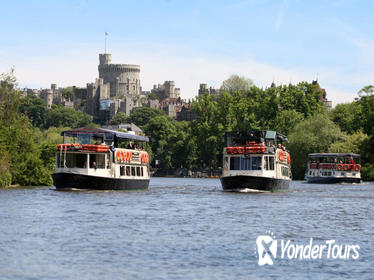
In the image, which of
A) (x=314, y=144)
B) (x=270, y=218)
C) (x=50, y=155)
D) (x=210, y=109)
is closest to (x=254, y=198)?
(x=270, y=218)

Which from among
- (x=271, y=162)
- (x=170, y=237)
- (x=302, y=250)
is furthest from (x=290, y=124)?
(x=302, y=250)

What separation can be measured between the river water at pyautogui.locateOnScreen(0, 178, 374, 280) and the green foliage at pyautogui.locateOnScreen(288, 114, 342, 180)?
7902 cm

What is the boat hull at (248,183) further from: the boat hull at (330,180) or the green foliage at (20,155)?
the boat hull at (330,180)

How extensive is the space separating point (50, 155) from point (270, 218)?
135ft

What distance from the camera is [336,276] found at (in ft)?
90.1

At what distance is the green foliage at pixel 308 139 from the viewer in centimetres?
13968

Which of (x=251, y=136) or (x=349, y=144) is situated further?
(x=349, y=144)

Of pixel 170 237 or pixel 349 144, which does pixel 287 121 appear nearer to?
pixel 349 144

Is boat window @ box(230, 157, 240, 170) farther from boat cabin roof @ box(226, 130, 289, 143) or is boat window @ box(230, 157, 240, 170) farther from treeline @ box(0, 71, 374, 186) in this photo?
treeline @ box(0, 71, 374, 186)

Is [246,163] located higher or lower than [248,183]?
higher

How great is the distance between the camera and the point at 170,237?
121ft

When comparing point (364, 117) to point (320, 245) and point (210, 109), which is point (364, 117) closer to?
point (210, 109)

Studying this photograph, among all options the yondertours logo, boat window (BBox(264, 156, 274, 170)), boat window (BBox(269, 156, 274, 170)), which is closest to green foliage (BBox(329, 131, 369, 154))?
boat window (BBox(269, 156, 274, 170))

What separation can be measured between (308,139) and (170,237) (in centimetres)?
10472
